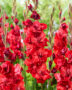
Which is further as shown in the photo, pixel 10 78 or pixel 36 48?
pixel 36 48

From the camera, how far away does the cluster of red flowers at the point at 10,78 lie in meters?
1.26

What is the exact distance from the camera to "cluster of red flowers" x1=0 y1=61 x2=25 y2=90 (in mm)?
1258

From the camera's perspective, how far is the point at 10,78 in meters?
1.29

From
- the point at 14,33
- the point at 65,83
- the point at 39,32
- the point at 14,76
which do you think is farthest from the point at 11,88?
the point at 14,33

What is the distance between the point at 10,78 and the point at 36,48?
379 millimetres

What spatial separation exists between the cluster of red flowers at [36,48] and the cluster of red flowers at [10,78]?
28 cm

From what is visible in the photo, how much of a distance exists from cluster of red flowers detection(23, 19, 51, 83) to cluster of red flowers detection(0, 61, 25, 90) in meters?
0.28

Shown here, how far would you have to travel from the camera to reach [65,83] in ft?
4.63

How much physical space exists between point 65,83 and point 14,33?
0.74 meters

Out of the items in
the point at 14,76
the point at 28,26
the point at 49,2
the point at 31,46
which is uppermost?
the point at 49,2

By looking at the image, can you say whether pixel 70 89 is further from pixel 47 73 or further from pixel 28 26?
pixel 28 26

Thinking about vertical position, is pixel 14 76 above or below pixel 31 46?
below

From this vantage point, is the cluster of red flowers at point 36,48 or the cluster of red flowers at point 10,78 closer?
the cluster of red flowers at point 10,78

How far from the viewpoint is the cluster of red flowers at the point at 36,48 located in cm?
158
